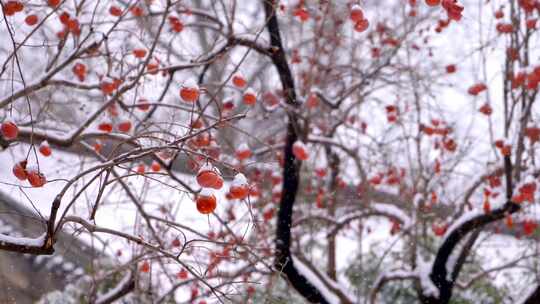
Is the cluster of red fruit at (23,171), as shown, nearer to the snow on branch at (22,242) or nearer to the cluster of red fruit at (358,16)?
the snow on branch at (22,242)

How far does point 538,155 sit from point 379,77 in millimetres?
2156

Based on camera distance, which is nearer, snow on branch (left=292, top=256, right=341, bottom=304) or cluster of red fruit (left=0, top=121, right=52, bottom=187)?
cluster of red fruit (left=0, top=121, right=52, bottom=187)

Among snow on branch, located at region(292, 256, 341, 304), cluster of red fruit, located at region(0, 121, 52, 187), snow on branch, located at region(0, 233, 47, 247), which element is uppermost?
snow on branch, located at region(292, 256, 341, 304)

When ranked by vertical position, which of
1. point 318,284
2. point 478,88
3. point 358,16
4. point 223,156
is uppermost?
point 478,88

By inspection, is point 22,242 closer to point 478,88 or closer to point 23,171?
point 23,171

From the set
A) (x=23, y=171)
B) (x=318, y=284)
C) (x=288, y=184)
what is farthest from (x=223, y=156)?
(x=23, y=171)

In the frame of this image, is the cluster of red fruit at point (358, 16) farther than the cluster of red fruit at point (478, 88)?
No

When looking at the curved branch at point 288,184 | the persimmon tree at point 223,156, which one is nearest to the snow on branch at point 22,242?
the persimmon tree at point 223,156

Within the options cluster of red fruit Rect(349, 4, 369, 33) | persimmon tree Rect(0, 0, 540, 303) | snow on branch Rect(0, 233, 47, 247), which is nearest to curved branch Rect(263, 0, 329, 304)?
persimmon tree Rect(0, 0, 540, 303)

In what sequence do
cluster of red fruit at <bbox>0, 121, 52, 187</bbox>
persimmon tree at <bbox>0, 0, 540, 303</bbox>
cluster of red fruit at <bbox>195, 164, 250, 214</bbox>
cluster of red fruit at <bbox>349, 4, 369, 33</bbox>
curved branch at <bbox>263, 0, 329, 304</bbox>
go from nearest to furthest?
cluster of red fruit at <bbox>195, 164, 250, 214</bbox> → cluster of red fruit at <bbox>0, 121, 52, 187</bbox> → persimmon tree at <bbox>0, 0, 540, 303</bbox> → cluster of red fruit at <bbox>349, 4, 369, 33</bbox> → curved branch at <bbox>263, 0, 329, 304</bbox>

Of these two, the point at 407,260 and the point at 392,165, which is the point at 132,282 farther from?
the point at 392,165

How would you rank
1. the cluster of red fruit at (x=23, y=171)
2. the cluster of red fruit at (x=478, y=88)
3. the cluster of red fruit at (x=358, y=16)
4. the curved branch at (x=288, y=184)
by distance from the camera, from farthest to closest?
the cluster of red fruit at (x=478, y=88), the curved branch at (x=288, y=184), the cluster of red fruit at (x=358, y=16), the cluster of red fruit at (x=23, y=171)

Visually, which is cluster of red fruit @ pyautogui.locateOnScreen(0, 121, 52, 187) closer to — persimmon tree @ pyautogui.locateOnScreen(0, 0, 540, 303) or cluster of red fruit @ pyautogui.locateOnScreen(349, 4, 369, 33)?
persimmon tree @ pyautogui.locateOnScreen(0, 0, 540, 303)

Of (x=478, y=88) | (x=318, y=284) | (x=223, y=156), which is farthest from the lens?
(x=223, y=156)
